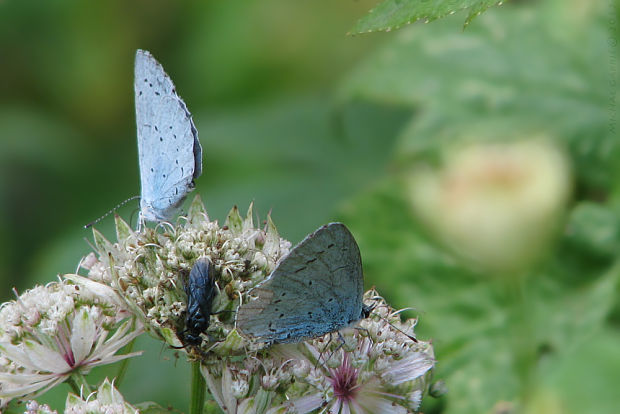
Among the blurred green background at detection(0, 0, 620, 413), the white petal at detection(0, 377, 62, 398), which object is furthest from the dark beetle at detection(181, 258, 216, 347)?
the blurred green background at detection(0, 0, 620, 413)

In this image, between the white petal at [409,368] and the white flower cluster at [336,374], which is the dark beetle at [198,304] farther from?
the white petal at [409,368]

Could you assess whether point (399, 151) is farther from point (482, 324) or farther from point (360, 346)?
point (360, 346)

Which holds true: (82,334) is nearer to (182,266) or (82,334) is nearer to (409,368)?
(182,266)

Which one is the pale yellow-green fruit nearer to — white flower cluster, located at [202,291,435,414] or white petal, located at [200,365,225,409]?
white flower cluster, located at [202,291,435,414]

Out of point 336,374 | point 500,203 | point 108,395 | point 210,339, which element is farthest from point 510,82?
point 108,395

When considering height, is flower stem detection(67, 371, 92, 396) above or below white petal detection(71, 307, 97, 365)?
below

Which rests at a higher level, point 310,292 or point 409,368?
point 310,292
